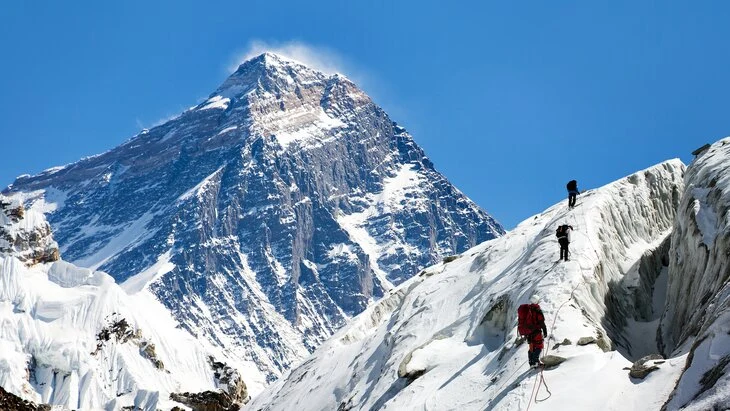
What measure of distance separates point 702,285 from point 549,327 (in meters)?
5.63

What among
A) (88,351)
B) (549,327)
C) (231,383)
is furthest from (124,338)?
(549,327)

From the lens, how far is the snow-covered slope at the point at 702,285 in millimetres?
19953

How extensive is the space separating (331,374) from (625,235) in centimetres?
1732

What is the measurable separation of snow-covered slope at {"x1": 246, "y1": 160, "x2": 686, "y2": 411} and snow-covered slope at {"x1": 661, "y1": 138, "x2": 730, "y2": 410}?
193 cm

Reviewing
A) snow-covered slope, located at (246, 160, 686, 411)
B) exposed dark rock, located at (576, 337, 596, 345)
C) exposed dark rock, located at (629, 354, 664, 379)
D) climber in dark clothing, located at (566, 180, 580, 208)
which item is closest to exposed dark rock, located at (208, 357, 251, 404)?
snow-covered slope, located at (246, 160, 686, 411)

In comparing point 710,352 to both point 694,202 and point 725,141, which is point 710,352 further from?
point 725,141

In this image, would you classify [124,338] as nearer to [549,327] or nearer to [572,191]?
[572,191]

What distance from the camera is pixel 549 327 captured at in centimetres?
3138

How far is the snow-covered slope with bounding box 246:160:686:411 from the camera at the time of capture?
26812 mm

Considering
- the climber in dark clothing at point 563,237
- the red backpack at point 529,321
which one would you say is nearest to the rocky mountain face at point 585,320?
the climber in dark clothing at point 563,237

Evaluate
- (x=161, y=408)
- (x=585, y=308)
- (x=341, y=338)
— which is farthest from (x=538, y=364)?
(x=161, y=408)

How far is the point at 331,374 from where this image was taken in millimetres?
50969

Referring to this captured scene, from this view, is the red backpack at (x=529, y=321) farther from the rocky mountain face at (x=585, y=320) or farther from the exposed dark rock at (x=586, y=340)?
the exposed dark rock at (x=586, y=340)

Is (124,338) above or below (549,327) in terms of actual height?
above
